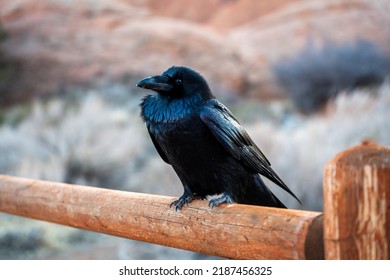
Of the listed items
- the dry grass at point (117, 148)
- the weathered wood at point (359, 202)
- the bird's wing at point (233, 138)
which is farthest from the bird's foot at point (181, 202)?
the dry grass at point (117, 148)

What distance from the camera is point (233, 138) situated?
1.67 m

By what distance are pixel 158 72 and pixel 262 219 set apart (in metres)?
3.73

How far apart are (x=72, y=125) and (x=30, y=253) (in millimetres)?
1170

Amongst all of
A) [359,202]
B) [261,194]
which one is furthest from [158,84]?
[359,202]

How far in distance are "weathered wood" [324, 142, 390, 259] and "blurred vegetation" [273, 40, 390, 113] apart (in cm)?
364

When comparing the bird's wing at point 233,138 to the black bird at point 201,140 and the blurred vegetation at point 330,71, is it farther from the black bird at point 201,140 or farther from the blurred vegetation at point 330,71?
the blurred vegetation at point 330,71

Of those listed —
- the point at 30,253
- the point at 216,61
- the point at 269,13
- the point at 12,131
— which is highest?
the point at 269,13

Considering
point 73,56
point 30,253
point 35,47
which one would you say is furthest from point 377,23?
point 30,253

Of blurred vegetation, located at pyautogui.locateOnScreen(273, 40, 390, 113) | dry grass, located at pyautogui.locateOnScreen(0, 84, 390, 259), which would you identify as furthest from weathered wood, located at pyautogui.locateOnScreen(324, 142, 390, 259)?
blurred vegetation, located at pyautogui.locateOnScreen(273, 40, 390, 113)

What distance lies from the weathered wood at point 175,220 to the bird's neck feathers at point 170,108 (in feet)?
0.86

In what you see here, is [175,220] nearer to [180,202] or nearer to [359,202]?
[180,202]

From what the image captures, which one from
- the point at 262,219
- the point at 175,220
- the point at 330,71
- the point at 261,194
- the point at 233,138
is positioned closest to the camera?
the point at 262,219
